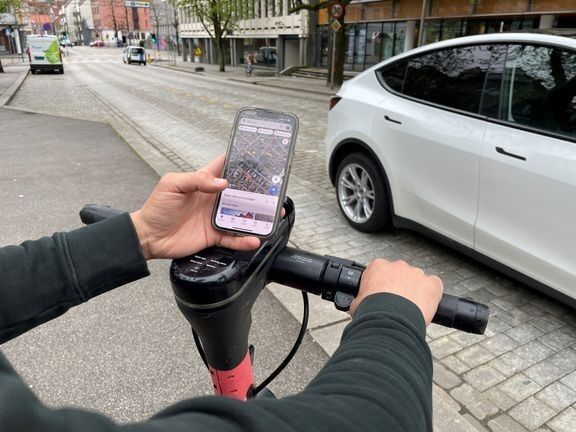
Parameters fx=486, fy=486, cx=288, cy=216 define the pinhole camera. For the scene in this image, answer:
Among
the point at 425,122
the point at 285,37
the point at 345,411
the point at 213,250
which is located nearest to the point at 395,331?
the point at 345,411

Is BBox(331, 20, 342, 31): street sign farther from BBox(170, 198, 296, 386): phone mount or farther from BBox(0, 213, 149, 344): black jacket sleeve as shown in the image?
BBox(0, 213, 149, 344): black jacket sleeve

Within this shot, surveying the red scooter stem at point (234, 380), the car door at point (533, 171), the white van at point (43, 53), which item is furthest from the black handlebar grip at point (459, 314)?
the white van at point (43, 53)

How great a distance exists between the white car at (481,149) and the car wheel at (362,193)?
0.04 feet

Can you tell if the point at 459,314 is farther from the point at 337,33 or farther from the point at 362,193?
the point at 337,33

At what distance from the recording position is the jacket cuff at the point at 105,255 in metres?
1.12

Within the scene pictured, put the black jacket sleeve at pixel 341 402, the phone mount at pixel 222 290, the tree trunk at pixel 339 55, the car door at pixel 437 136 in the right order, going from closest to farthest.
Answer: the black jacket sleeve at pixel 341 402, the phone mount at pixel 222 290, the car door at pixel 437 136, the tree trunk at pixel 339 55

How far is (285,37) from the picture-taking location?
34.4 m

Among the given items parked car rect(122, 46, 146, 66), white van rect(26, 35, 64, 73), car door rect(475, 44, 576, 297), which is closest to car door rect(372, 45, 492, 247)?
car door rect(475, 44, 576, 297)

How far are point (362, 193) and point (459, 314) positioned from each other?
3.47 m

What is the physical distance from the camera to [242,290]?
1093 millimetres

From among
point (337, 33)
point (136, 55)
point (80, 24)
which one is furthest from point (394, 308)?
point (80, 24)

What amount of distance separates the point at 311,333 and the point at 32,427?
262 centimetres

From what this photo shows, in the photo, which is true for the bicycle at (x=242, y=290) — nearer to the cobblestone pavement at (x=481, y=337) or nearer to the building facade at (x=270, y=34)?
the cobblestone pavement at (x=481, y=337)

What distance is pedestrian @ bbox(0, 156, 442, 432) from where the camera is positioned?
624 millimetres
